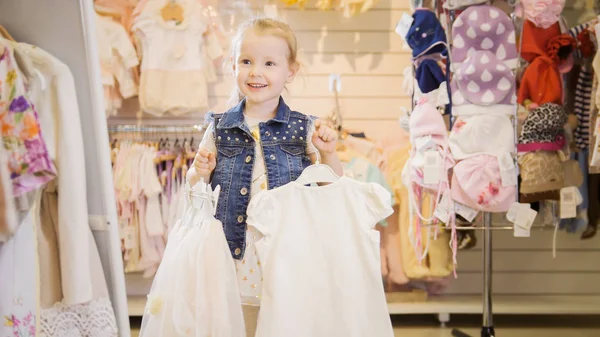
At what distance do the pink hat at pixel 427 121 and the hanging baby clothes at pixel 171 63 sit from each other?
1369 millimetres

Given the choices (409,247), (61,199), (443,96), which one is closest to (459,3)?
(443,96)

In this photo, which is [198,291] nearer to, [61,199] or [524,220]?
[61,199]

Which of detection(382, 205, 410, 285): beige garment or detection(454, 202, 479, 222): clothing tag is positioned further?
detection(382, 205, 410, 285): beige garment

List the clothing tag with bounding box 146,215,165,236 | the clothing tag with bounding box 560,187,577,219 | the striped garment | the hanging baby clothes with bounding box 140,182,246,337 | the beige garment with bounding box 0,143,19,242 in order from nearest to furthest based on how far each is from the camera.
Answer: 1. the hanging baby clothes with bounding box 140,182,246,337
2. the beige garment with bounding box 0,143,19,242
3. the clothing tag with bounding box 560,187,577,219
4. the striped garment
5. the clothing tag with bounding box 146,215,165,236

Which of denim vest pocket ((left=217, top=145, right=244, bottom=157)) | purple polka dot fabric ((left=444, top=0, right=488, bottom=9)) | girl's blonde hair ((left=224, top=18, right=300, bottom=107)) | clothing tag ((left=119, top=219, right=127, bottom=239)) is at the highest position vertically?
purple polka dot fabric ((left=444, top=0, right=488, bottom=9))

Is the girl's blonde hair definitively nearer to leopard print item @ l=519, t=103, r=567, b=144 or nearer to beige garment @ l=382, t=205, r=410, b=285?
leopard print item @ l=519, t=103, r=567, b=144

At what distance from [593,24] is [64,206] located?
2.94 meters

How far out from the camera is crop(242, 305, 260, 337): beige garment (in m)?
2.03

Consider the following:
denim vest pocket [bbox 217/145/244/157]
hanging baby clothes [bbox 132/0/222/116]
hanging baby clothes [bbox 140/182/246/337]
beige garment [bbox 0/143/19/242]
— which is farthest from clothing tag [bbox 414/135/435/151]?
beige garment [bbox 0/143/19/242]

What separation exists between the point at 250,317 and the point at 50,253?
0.72 metres

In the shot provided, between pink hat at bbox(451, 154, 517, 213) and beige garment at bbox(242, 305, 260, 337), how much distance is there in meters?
1.68

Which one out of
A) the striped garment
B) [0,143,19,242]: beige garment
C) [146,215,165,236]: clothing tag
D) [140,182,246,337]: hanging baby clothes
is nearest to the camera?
[140,182,246,337]: hanging baby clothes

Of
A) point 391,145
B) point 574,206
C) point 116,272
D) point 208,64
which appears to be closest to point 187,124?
point 208,64

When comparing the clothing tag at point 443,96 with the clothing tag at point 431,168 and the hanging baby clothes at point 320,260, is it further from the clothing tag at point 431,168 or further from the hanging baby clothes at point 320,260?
the hanging baby clothes at point 320,260
